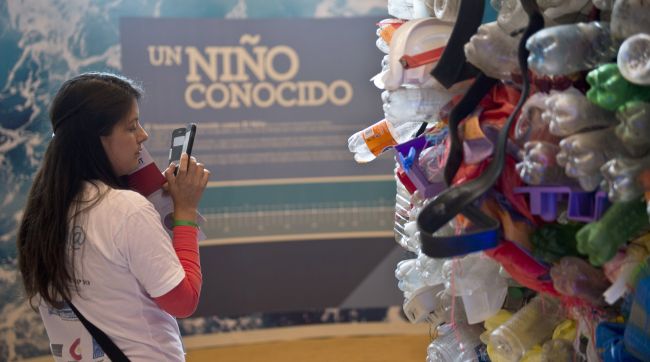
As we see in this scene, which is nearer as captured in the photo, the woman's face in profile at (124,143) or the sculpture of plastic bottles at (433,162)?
the sculpture of plastic bottles at (433,162)

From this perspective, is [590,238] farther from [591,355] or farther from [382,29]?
[382,29]

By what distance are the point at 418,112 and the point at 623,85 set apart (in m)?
0.44

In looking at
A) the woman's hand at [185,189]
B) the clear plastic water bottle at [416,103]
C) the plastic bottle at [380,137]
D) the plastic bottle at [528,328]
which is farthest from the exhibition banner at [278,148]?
the plastic bottle at [528,328]

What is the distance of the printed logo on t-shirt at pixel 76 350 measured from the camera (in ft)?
6.19

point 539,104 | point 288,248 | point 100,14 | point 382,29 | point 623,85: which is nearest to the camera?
point 623,85

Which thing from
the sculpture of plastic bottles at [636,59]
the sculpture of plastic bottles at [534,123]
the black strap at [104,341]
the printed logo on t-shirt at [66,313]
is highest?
the sculpture of plastic bottles at [636,59]

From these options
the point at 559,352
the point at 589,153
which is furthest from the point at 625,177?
the point at 559,352

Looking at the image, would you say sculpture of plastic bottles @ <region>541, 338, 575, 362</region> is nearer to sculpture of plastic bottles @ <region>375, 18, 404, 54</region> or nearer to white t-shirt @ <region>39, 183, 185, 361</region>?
sculpture of plastic bottles @ <region>375, 18, 404, 54</region>

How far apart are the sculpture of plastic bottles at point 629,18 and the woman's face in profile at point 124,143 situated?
3.94 feet

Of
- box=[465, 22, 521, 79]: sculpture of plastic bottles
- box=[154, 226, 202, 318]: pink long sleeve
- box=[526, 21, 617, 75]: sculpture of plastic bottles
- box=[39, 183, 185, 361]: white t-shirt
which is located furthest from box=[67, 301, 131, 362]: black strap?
box=[526, 21, 617, 75]: sculpture of plastic bottles

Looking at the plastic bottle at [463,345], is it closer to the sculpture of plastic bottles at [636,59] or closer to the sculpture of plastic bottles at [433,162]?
the sculpture of plastic bottles at [433,162]

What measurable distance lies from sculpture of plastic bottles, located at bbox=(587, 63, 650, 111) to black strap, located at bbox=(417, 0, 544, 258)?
121 millimetres

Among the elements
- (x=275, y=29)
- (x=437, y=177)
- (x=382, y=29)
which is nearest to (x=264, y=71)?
(x=275, y=29)

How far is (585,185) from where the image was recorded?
A: 1010mm
